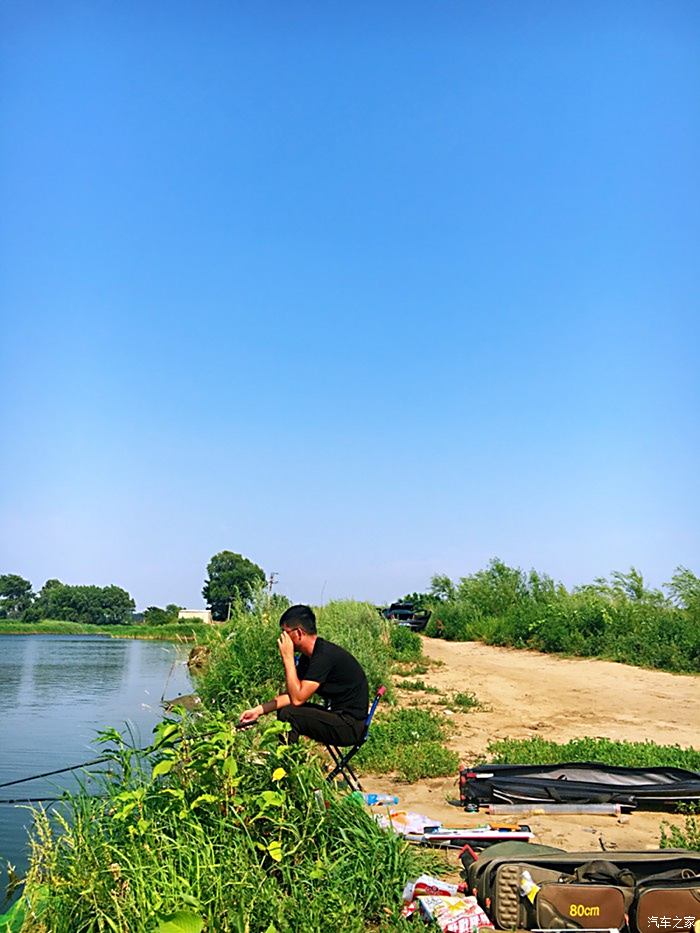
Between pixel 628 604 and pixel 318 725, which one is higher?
pixel 628 604

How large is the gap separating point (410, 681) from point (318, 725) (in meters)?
9.59

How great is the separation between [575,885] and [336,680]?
79.3 inches

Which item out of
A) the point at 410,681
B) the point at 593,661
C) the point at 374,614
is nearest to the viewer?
the point at 410,681

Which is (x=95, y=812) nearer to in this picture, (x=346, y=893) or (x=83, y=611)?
(x=346, y=893)

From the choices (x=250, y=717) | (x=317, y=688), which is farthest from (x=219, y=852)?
(x=317, y=688)

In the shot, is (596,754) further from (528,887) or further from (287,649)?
(528,887)

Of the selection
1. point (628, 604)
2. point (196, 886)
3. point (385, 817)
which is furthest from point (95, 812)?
point (628, 604)

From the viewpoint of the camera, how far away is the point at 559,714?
11875 millimetres

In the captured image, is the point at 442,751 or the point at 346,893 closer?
Result: the point at 346,893

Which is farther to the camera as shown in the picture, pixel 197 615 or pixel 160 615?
pixel 160 615

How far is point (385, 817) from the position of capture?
559 centimetres

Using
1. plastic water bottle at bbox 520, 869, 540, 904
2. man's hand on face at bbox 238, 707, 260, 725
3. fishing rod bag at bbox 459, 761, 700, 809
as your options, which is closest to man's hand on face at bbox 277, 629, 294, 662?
man's hand on face at bbox 238, 707, 260, 725

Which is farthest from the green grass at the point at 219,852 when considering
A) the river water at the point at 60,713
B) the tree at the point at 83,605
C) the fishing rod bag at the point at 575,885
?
the tree at the point at 83,605

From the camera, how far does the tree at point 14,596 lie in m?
87.1
